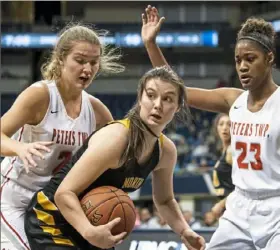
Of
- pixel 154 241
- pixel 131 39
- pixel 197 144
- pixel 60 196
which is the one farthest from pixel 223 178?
pixel 131 39

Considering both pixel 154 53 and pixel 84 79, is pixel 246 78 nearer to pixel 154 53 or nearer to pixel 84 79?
pixel 154 53

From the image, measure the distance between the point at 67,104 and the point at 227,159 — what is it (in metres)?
2.76

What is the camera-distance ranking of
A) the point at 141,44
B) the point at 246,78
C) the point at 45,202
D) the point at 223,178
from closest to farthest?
1. the point at 45,202
2. the point at 246,78
3. the point at 223,178
4. the point at 141,44

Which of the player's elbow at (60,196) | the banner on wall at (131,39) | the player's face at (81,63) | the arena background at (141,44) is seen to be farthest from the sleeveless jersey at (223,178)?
the banner on wall at (131,39)

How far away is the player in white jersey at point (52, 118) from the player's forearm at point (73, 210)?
482mm

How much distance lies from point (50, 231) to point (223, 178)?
324 centimetres

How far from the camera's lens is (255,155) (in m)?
3.10

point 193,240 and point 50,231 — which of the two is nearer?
point 50,231

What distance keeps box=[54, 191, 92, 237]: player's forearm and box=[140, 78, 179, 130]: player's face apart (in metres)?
0.50

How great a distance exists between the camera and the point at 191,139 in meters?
15.8

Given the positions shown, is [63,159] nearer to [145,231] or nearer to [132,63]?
[145,231]

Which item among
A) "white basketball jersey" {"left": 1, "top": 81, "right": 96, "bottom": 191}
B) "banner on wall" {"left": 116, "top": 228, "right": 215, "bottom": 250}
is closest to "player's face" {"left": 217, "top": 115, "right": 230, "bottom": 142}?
"banner on wall" {"left": 116, "top": 228, "right": 215, "bottom": 250}

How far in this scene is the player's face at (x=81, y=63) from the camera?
333cm

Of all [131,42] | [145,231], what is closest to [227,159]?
[145,231]
